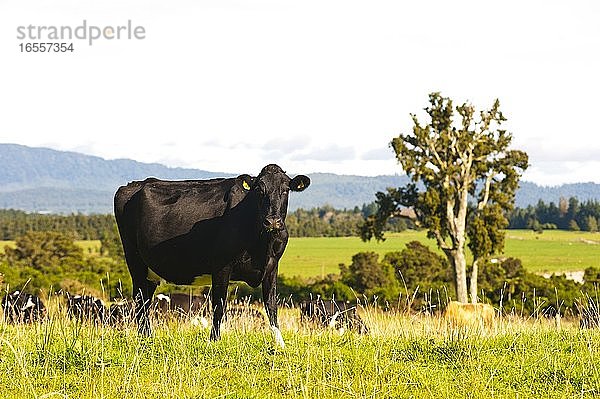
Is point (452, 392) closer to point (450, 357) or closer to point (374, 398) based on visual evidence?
point (374, 398)

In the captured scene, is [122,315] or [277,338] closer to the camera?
[277,338]

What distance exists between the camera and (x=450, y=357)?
914 centimetres

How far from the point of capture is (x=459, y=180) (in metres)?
45.1

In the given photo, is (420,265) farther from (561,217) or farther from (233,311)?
(561,217)

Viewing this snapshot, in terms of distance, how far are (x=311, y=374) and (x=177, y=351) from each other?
2.01 metres

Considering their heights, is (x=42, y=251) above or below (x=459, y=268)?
above

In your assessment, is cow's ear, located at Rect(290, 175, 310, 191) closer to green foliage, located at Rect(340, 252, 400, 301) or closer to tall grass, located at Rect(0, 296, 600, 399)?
tall grass, located at Rect(0, 296, 600, 399)

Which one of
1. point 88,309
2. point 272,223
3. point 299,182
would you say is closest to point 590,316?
point 299,182

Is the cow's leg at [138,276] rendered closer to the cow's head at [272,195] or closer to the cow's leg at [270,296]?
the cow's leg at [270,296]

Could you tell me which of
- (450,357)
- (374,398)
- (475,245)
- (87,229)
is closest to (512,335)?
(450,357)

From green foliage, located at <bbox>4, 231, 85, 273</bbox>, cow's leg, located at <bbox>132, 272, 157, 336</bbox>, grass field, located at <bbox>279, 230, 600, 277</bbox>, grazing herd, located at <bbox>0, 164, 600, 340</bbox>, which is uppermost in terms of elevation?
grazing herd, located at <bbox>0, 164, 600, 340</bbox>

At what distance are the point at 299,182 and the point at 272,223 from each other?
53.0 inches

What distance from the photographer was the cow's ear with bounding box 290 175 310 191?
11461 mm

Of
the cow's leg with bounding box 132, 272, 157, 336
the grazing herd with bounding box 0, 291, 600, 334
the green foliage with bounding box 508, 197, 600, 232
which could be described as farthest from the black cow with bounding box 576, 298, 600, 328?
the green foliage with bounding box 508, 197, 600, 232
